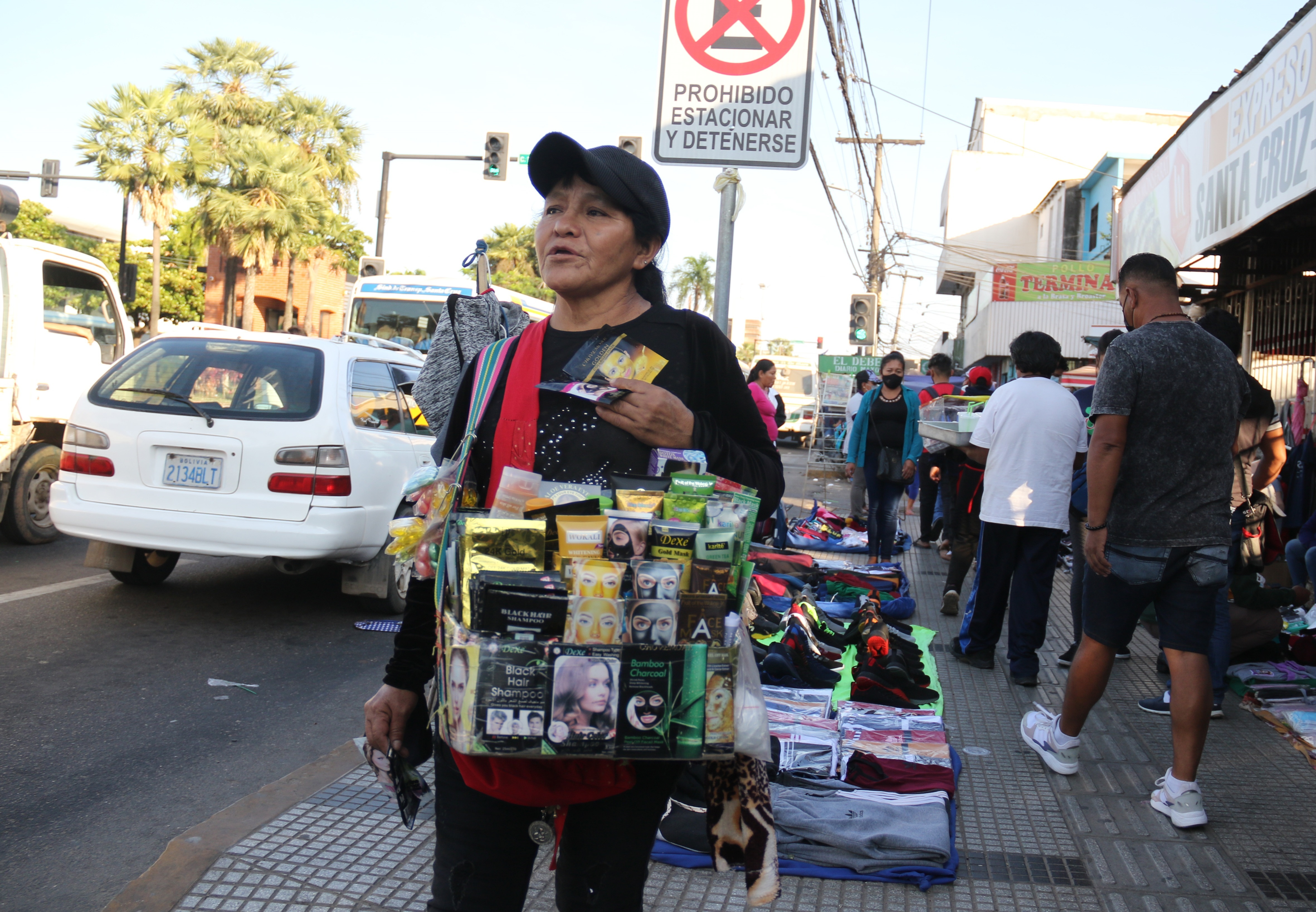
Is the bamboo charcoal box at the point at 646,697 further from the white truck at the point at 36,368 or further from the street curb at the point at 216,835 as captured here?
the white truck at the point at 36,368

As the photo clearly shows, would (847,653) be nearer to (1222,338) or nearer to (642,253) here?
(1222,338)

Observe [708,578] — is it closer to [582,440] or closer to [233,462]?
A: [582,440]

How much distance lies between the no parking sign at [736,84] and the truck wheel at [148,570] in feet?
15.9

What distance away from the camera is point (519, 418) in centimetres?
184

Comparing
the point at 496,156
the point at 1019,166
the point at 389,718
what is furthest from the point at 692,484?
the point at 1019,166

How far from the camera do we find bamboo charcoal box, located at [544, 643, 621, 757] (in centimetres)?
148

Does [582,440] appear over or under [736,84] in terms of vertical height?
under

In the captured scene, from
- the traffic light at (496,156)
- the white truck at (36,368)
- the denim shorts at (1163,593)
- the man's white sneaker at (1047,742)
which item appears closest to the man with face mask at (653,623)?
the denim shorts at (1163,593)

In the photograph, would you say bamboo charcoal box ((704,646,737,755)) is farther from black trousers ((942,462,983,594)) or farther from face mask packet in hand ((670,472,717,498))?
black trousers ((942,462,983,594))

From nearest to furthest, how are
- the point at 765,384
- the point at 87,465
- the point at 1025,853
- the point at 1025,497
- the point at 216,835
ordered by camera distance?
the point at 216,835 < the point at 1025,853 < the point at 1025,497 < the point at 87,465 < the point at 765,384

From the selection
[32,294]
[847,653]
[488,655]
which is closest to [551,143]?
[488,655]

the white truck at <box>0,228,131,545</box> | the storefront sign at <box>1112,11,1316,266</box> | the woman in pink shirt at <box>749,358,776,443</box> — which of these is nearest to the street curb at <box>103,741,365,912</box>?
A: the white truck at <box>0,228,131,545</box>

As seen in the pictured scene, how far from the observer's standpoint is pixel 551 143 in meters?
1.81

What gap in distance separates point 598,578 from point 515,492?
0.82ft
